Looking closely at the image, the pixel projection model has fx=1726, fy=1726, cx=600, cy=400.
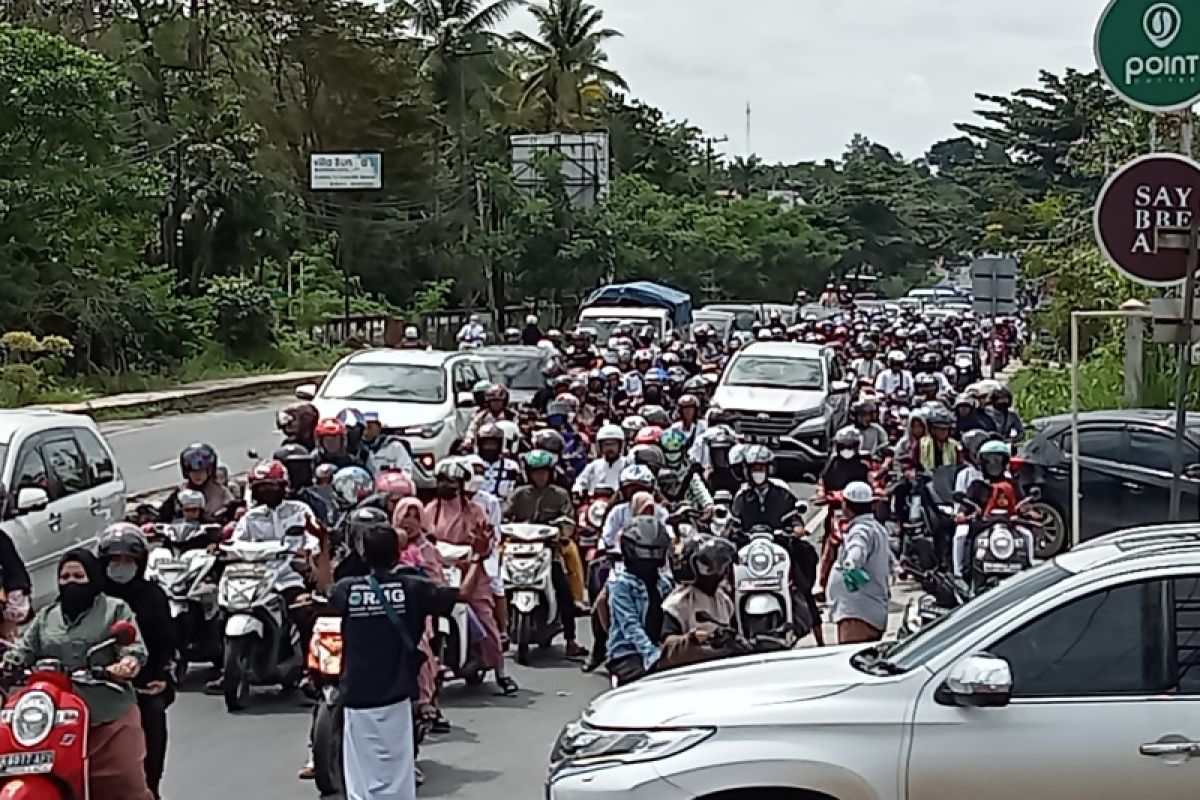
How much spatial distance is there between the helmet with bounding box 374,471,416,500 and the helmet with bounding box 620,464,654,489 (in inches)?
64.2

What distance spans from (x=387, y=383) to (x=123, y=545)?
1322 centimetres

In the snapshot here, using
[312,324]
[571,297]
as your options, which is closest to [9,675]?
[312,324]

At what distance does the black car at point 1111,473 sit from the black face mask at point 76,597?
11.2 meters

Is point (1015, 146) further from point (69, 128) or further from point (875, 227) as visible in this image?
point (69, 128)

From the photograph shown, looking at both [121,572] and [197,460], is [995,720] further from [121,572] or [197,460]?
[197,460]

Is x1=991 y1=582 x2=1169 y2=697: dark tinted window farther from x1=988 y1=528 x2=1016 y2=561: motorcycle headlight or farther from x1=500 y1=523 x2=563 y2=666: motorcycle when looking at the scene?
x1=500 y1=523 x2=563 y2=666: motorcycle

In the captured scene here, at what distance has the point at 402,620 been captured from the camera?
7.79 m

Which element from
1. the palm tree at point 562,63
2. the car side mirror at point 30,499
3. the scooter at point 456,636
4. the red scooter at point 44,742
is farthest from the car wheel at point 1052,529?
the palm tree at point 562,63

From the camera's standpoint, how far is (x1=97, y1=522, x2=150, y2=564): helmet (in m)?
7.75

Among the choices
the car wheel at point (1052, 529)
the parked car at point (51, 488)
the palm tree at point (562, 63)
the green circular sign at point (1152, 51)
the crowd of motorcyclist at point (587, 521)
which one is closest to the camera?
the green circular sign at point (1152, 51)

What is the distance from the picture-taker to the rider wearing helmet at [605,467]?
13852 millimetres

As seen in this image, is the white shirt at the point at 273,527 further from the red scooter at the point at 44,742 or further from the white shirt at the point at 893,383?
the white shirt at the point at 893,383

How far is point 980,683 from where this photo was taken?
571 cm

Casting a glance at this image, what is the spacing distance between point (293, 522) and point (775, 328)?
88.4 ft
